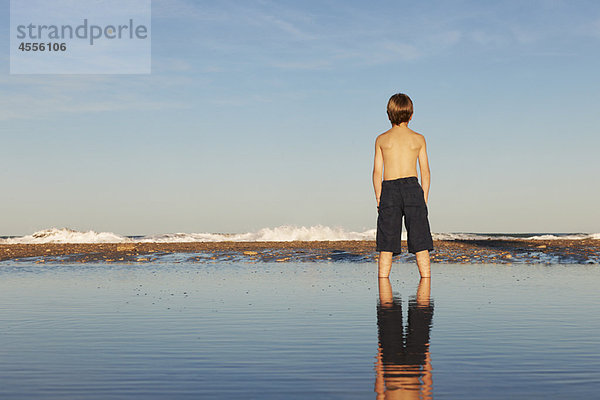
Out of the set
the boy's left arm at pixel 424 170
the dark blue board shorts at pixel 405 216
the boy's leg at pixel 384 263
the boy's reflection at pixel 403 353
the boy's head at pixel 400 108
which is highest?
the boy's head at pixel 400 108

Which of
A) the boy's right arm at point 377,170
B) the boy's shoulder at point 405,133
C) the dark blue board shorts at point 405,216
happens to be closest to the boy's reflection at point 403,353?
the dark blue board shorts at point 405,216

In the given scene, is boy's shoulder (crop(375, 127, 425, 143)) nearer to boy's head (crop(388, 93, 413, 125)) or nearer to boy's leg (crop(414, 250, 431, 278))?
boy's head (crop(388, 93, 413, 125))

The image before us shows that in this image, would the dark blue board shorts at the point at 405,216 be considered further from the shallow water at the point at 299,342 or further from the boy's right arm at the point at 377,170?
the shallow water at the point at 299,342

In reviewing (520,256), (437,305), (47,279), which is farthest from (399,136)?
(520,256)

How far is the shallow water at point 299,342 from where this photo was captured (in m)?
3.26

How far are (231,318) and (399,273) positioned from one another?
625 cm

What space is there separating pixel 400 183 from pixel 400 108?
0.99m

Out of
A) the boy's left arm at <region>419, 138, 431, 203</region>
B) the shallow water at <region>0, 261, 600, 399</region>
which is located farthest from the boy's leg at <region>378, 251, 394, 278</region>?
the boy's left arm at <region>419, 138, 431, 203</region>

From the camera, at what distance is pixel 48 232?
46406 millimetres

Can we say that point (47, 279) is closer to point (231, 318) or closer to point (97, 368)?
point (231, 318)

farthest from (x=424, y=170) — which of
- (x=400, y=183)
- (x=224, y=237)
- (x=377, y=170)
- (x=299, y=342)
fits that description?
(x=224, y=237)

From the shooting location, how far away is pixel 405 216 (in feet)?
28.3

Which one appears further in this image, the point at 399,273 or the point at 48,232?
the point at 48,232

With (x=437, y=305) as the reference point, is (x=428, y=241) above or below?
above
